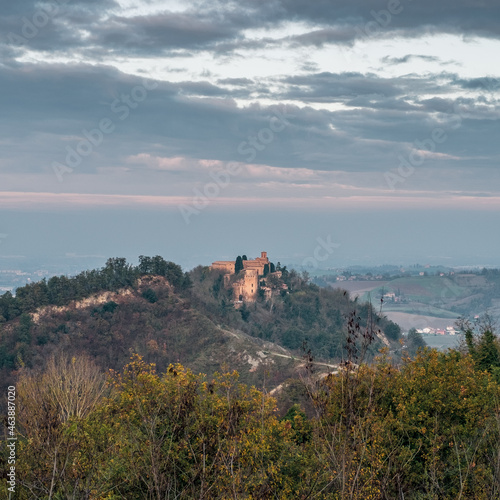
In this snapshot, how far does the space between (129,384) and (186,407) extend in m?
6.49

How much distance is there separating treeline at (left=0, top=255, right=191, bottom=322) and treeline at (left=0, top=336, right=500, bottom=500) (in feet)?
190

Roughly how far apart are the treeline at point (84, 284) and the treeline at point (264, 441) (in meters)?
57.9

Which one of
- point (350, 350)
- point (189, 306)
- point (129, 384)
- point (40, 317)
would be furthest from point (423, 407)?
point (189, 306)

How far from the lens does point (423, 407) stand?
21.2m

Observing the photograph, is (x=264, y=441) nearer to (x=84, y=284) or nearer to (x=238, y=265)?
(x=84, y=284)

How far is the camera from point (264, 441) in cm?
1633

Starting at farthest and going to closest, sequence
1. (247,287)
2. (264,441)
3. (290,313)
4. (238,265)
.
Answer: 1. (238,265)
2. (290,313)
3. (247,287)
4. (264,441)

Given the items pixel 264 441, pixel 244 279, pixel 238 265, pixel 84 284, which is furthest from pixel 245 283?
pixel 264 441

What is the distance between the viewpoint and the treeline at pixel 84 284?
3172 inches

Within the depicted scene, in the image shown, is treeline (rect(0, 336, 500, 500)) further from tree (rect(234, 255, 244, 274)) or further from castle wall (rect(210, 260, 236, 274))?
castle wall (rect(210, 260, 236, 274))

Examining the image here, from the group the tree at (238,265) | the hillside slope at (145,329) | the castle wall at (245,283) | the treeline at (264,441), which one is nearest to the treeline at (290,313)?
the hillside slope at (145,329)

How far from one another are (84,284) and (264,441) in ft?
263

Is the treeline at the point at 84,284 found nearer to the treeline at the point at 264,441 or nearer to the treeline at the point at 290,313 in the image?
the treeline at the point at 290,313

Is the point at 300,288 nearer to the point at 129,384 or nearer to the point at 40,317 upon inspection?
the point at 40,317
